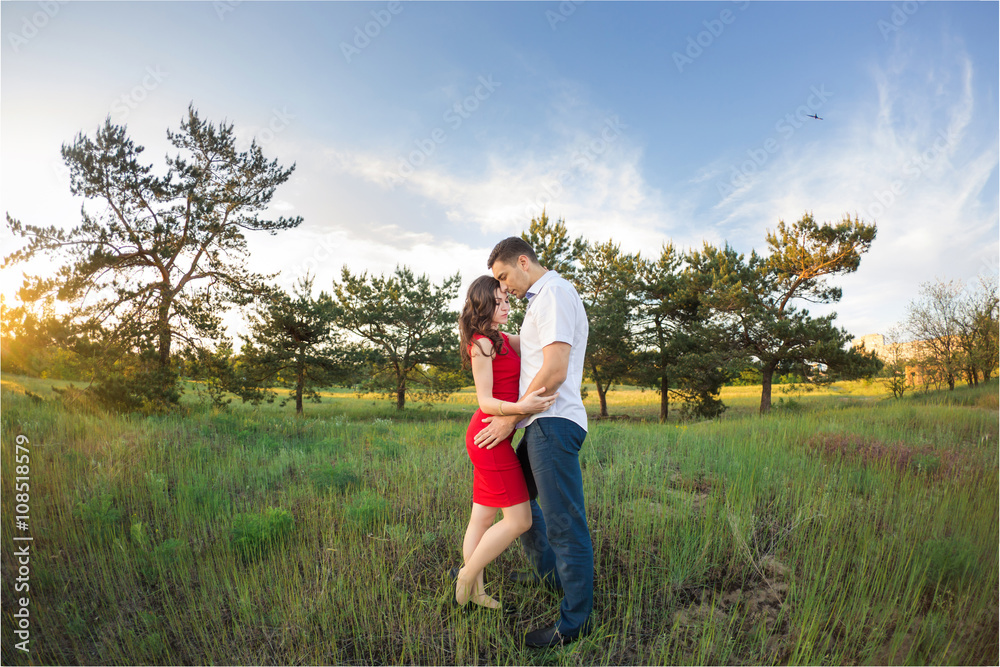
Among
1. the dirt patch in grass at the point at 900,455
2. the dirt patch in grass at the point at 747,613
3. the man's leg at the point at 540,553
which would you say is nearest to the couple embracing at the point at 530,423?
the man's leg at the point at 540,553

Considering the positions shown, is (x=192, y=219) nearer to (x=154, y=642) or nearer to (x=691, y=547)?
(x=154, y=642)

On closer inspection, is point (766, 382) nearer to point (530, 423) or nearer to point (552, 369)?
point (530, 423)

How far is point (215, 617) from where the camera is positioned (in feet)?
10.7

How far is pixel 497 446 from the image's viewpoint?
2.98 m

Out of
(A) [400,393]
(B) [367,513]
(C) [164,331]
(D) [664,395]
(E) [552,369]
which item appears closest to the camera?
(E) [552,369]

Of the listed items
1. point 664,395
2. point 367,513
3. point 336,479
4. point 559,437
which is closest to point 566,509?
point 559,437

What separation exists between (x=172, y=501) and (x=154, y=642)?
9.92ft

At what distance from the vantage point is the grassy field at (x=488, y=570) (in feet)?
9.51

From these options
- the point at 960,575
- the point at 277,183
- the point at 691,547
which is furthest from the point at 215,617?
the point at 277,183

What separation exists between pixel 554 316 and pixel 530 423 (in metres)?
0.70

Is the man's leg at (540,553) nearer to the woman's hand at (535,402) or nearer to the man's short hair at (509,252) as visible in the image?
the woman's hand at (535,402)

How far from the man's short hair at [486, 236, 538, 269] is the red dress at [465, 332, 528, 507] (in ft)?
1.77

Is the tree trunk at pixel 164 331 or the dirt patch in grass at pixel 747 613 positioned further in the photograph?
the tree trunk at pixel 164 331

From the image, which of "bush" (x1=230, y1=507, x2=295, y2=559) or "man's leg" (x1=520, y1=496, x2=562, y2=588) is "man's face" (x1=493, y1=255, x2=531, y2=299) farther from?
"bush" (x1=230, y1=507, x2=295, y2=559)
